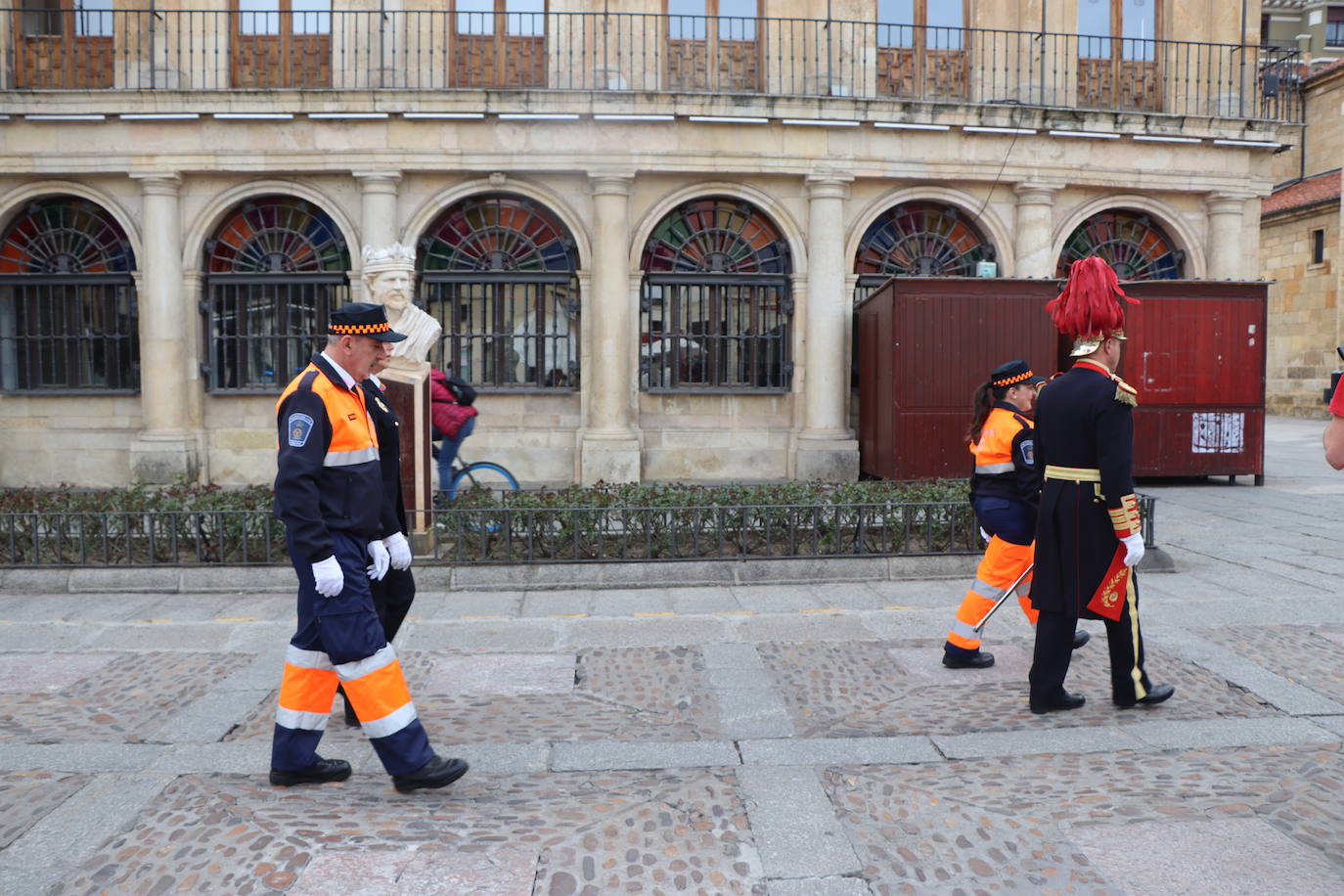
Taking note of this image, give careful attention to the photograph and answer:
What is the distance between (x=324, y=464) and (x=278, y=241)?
40.1 feet

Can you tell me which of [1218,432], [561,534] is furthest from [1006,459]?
[1218,432]

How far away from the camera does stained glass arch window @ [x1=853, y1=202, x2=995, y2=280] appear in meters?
15.5

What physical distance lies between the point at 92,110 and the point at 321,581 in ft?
43.4

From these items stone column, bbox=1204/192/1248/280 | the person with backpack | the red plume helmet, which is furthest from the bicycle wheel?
stone column, bbox=1204/192/1248/280

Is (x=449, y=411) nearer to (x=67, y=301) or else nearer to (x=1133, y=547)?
(x=1133, y=547)

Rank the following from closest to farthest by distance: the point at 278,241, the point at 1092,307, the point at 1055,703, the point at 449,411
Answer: the point at 1092,307, the point at 1055,703, the point at 449,411, the point at 278,241

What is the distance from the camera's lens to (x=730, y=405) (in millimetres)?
15258

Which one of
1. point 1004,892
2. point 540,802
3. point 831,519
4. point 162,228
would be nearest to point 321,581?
point 540,802

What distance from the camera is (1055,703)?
16.0ft

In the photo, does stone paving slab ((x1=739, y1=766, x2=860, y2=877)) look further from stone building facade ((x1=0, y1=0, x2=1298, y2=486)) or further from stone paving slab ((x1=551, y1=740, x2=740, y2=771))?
stone building facade ((x1=0, y1=0, x2=1298, y2=486))

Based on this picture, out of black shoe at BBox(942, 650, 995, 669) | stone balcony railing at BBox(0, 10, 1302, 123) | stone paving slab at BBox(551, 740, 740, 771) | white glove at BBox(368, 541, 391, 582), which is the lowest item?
stone paving slab at BBox(551, 740, 740, 771)

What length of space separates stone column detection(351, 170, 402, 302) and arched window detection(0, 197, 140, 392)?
3.71 meters

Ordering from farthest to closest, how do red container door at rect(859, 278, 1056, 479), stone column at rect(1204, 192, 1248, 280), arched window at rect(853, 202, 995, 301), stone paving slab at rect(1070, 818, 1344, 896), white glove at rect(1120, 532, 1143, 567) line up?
stone column at rect(1204, 192, 1248, 280) < arched window at rect(853, 202, 995, 301) < red container door at rect(859, 278, 1056, 479) < white glove at rect(1120, 532, 1143, 567) < stone paving slab at rect(1070, 818, 1344, 896)

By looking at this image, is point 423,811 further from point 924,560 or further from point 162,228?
point 162,228
